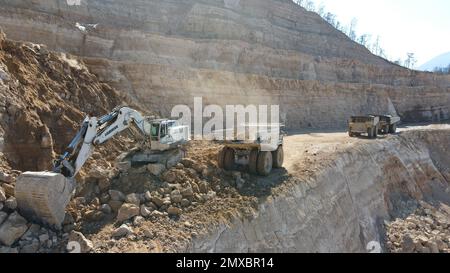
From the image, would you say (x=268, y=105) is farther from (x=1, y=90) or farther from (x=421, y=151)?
(x=1, y=90)

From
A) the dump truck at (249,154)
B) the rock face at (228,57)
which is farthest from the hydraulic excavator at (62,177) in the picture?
the rock face at (228,57)

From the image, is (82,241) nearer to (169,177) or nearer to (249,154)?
(169,177)

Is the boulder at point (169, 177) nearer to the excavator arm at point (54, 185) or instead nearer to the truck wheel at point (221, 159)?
the excavator arm at point (54, 185)

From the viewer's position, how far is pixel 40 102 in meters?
11.2

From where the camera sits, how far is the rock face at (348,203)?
945cm

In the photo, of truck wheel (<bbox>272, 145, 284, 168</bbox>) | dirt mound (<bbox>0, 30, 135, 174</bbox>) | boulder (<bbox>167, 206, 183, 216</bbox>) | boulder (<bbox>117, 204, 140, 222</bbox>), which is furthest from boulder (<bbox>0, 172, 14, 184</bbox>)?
truck wheel (<bbox>272, 145, 284, 168</bbox>)

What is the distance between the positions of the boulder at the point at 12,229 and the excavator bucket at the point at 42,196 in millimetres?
198

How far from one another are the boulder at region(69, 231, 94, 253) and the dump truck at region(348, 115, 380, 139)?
17770 millimetres

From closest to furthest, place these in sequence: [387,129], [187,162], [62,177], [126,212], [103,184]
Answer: [62,177], [126,212], [103,184], [187,162], [387,129]

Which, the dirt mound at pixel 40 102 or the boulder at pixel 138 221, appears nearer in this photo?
the boulder at pixel 138 221

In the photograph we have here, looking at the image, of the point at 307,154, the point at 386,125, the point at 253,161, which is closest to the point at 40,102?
the point at 253,161

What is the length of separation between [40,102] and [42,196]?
16.1 feet
